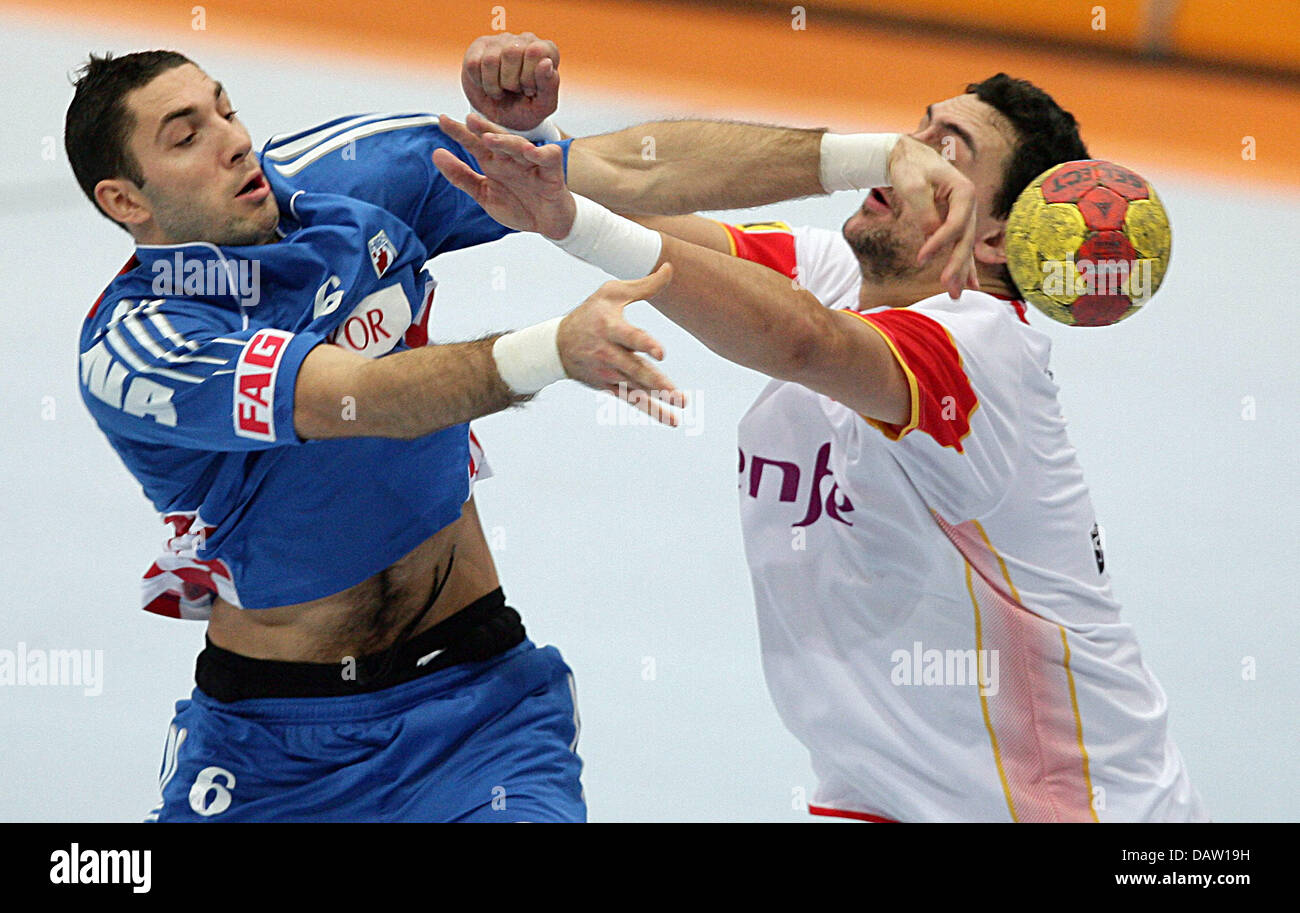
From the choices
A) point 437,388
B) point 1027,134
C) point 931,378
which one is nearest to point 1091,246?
point 931,378

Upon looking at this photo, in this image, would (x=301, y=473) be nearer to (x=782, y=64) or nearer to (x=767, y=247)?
(x=767, y=247)

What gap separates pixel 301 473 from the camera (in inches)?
135

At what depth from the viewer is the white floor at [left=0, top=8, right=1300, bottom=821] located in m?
4.59

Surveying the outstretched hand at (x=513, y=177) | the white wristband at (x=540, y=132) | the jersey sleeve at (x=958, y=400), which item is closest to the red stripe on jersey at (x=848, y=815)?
the jersey sleeve at (x=958, y=400)

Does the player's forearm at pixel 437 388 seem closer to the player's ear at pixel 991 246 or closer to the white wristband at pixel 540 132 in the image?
the white wristband at pixel 540 132

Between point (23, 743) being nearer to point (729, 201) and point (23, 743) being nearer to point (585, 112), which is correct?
point (729, 201)

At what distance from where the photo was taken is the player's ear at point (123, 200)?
3.32 meters

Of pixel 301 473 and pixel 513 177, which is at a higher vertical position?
pixel 513 177

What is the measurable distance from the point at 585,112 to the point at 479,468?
4.32 meters

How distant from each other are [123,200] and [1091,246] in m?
1.98

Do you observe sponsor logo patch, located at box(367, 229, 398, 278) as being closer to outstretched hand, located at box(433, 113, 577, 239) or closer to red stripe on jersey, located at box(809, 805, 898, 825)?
outstretched hand, located at box(433, 113, 577, 239)

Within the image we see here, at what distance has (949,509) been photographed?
3535 mm

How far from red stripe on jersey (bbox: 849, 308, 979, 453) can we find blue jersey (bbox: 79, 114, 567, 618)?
98cm
